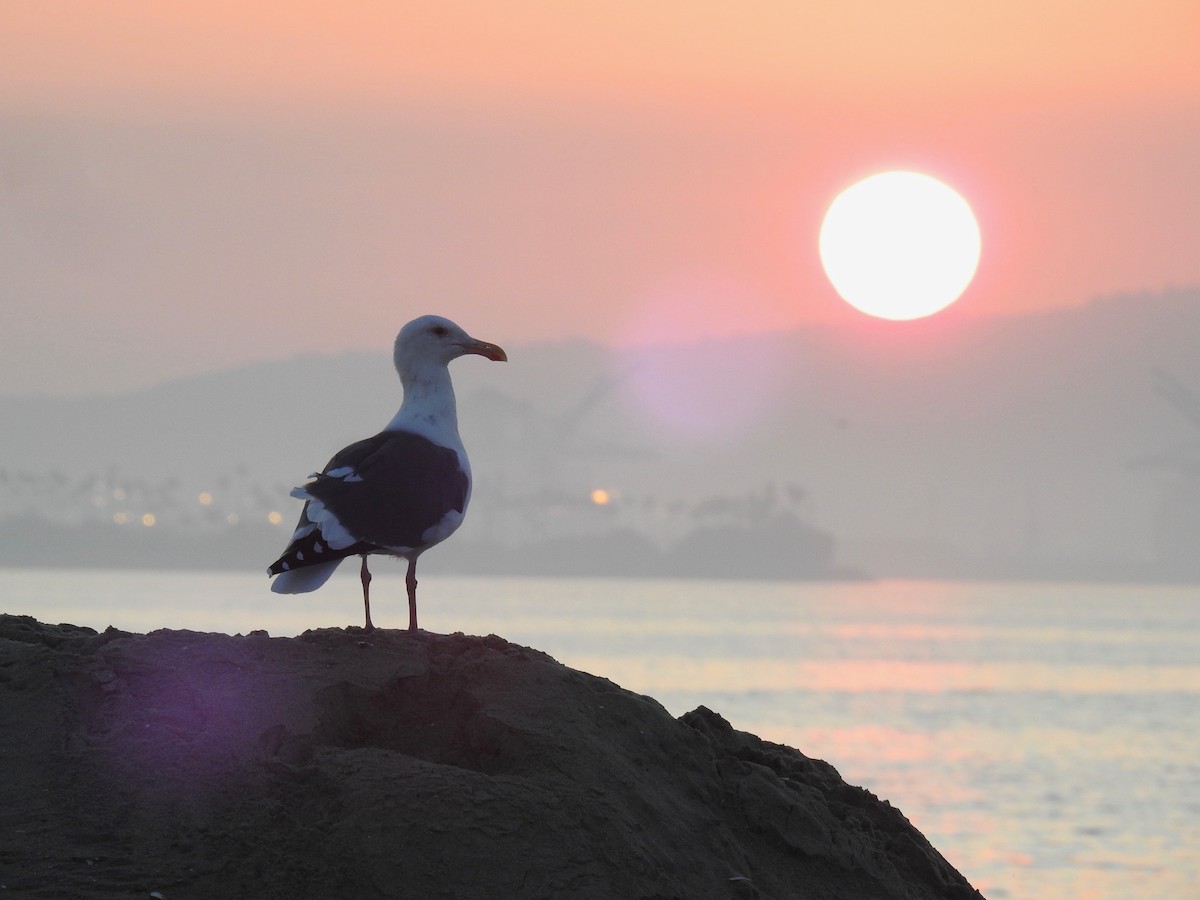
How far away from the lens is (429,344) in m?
8.55

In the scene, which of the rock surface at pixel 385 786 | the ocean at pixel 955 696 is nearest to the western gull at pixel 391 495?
the rock surface at pixel 385 786

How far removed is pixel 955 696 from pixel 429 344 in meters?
56.8

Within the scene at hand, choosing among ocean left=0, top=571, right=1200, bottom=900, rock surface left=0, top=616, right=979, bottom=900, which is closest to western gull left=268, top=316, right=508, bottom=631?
rock surface left=0, top=616, right=979, bottom=900

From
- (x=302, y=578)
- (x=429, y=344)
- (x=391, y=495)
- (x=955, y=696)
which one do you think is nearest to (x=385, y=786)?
(x=302, y=578)

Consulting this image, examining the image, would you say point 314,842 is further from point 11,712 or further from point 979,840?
point 979,840

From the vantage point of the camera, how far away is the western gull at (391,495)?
290 inches

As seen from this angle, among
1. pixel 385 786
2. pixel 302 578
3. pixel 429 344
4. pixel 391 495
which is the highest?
pixel 429 344

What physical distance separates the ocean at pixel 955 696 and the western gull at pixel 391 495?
53.3ft

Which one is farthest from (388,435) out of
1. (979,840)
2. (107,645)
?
(979,840)

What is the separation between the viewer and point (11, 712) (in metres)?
6.34

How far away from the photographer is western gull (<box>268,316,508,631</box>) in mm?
7367

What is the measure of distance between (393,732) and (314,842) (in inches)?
36.1

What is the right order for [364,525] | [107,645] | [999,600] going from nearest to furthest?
1. [107,645]
2. [364,525]
3. [999,600]

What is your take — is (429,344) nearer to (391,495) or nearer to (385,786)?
(391,495)
